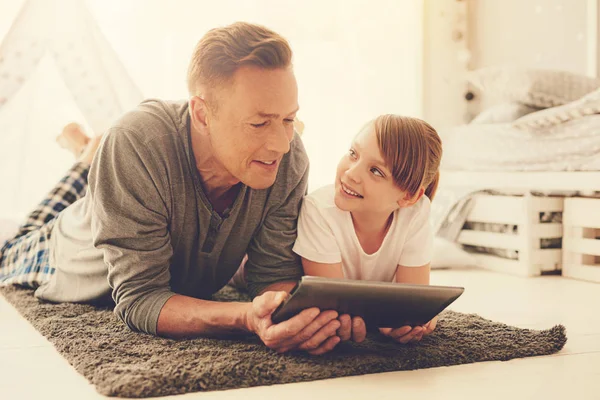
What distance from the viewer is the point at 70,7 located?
3.03 meters

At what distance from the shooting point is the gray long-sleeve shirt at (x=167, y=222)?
1.50 meters

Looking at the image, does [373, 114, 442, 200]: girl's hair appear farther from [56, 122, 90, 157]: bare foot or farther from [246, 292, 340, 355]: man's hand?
[56, 122, 90, 157]: bare foot

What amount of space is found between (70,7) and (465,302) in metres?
2.11

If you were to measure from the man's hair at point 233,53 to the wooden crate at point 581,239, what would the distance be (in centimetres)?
158

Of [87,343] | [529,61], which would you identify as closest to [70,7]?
[87,343]

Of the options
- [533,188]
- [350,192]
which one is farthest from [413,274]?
[533,188]

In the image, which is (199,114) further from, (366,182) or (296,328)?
(296,328)

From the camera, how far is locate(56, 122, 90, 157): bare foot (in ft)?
9.19

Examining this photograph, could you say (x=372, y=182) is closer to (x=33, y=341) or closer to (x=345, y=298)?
(x=345, y=298)

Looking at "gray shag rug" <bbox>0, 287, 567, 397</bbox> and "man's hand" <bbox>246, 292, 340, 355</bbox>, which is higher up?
"man's hand" <bbox>246, 292, 340, 355</bbox>

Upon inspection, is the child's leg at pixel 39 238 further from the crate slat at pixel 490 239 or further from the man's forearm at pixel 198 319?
the crate slat at pixel 490 239

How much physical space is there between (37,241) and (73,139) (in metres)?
0.71

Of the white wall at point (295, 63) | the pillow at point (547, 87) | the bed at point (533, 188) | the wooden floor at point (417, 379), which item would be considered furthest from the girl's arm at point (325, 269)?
the white wall at point (295, 63)

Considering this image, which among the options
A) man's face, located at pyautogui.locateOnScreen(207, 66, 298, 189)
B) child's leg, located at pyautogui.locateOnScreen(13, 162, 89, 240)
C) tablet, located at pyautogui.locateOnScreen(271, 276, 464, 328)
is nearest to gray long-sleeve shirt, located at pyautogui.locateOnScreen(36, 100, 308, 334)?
man's face, located at pyautogui.locateOnScreen(207, 66, 298, 189)
